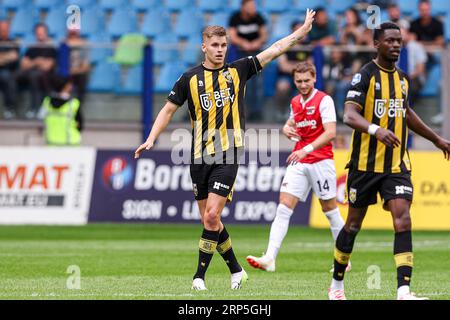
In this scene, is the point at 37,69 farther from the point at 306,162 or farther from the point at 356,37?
the point at 306,162

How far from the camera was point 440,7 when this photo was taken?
24234mm

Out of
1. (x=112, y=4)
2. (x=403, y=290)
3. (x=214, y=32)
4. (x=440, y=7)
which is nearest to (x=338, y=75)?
(x=440, y=7)

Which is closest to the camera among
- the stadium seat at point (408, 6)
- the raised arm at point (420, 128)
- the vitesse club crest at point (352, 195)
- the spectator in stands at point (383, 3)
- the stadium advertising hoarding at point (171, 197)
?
the vitesse club crest at point (352, 195)

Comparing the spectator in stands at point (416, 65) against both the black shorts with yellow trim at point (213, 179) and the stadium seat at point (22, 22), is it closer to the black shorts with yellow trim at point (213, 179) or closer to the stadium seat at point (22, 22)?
the stadium seat at point (22, 22)

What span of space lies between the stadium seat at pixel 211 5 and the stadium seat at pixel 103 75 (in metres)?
3.96

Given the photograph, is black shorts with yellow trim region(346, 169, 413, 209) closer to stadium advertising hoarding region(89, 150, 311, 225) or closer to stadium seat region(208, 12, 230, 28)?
stadium advertising hoarding region(89, 150, 311, 225)

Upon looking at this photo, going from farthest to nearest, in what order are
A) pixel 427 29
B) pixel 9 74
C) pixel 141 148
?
pixel 427 29 → pixel 9 74 → pixel 141 148

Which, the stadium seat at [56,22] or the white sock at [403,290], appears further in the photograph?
the stadium seat at [56,22]

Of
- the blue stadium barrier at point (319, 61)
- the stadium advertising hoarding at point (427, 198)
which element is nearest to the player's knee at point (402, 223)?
the stadium advertising hoarding at point (427, 198)

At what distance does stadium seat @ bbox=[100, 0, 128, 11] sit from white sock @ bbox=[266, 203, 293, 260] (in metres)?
11.8

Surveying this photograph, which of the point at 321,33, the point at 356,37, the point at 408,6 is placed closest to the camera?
the point at 356,37

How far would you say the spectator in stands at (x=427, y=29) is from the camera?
22.1 m

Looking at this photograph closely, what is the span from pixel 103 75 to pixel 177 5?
387 centimetres

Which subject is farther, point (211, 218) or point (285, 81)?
point (285, 81)
